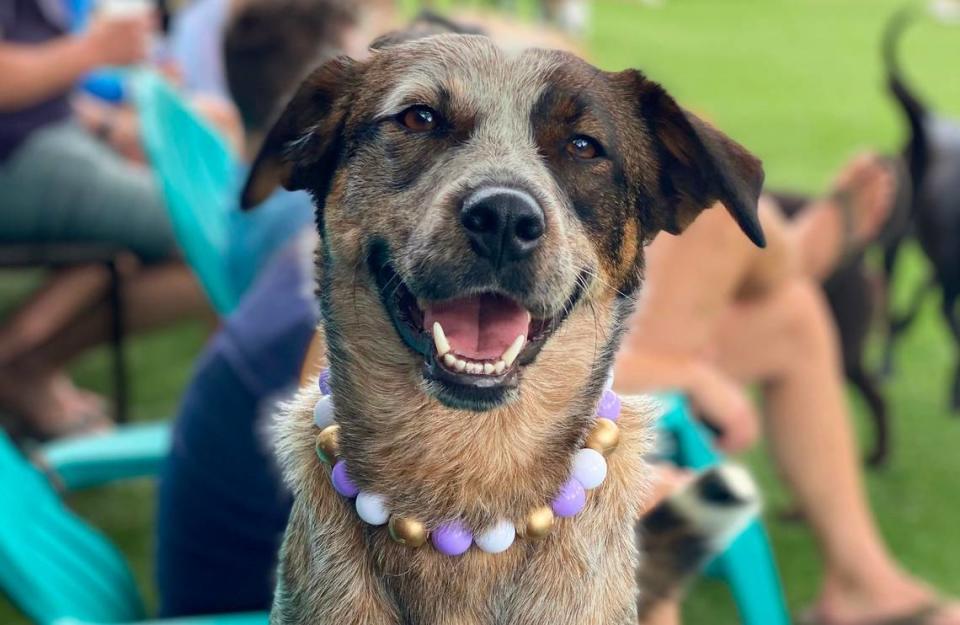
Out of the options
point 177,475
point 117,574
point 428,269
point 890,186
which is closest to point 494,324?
point 428,269

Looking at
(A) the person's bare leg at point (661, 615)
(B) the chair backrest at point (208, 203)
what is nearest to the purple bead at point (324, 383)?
(A) the person's bare leg at point (661, 615)

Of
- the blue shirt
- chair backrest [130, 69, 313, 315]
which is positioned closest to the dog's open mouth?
chair backrest [130, 69, 313, 315]

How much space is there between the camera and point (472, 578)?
81 cm

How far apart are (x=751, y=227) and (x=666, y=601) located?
554 millimetres

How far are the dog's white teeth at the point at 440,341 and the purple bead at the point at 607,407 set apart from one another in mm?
143

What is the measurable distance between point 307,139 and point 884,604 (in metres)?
2.38

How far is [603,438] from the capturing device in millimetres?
809

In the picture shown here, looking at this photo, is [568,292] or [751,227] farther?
[568,292]

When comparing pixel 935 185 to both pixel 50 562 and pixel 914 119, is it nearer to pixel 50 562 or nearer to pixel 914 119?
pixel 914 119

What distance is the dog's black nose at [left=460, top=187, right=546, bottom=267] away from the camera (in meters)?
0.77

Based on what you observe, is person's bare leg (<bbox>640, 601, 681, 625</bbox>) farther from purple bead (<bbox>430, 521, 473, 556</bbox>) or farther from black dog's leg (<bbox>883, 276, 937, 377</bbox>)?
black dog's leg (<bbox>883, 276, 937, 377</bbox>)

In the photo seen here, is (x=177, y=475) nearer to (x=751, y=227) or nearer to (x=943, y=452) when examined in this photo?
(x=751, y=227)

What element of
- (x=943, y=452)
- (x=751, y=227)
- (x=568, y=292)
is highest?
(x=751, y=227)

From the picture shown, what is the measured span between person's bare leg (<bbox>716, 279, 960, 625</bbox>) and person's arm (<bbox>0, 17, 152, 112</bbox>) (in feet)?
6.92
